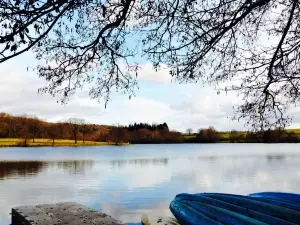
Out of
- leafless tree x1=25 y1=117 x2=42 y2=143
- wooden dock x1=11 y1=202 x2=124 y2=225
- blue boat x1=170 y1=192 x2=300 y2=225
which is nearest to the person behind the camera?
blue boat x1=170 y1=192 x2=300 y2=225

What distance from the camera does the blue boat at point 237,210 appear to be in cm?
484

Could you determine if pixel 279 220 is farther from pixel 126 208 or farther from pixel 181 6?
pixel 126 208

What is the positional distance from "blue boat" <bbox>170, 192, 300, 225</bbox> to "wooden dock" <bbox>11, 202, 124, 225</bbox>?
1.28 metres

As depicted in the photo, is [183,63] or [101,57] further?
[183,63]

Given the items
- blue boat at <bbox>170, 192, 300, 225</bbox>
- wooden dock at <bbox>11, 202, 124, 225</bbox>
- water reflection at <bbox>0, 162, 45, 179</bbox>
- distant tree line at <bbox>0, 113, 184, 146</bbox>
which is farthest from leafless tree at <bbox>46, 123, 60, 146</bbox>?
blue boat at <bbox>170, 192, 300, 225</bbox>

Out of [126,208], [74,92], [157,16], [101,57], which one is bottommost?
[126,208]

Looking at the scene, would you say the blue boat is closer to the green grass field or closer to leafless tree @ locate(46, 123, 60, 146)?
leafless tree @ locate(46, 123, 60, 146)

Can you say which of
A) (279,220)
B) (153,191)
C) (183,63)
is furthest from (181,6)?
(153,191)

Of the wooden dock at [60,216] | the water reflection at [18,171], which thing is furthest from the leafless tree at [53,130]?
the wooden dock at [60,216]

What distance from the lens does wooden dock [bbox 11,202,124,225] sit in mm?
5867

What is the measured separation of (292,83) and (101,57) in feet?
10.8

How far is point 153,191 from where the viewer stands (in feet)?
48.0

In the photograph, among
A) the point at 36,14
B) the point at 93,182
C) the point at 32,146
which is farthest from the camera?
the point at 32,146

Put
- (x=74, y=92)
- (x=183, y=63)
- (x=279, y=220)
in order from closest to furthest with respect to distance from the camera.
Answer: (x=279, y=220) < (x=74, y=92) < (x=183, y=63)
